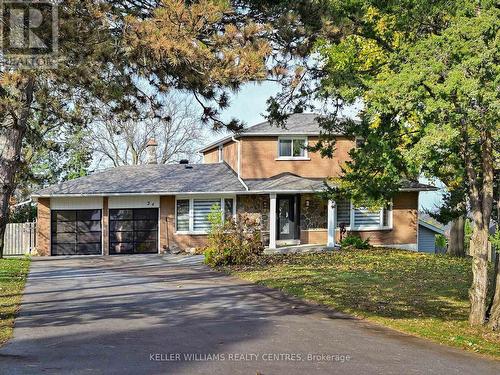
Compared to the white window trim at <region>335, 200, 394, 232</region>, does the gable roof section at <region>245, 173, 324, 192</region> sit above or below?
above

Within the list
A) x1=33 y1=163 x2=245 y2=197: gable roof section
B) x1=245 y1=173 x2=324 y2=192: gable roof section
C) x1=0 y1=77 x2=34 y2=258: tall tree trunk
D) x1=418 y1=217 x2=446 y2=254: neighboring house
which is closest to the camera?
x1=0 y1=77 x2=34 y2=258: tall tree trunk

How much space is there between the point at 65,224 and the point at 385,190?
1904cm

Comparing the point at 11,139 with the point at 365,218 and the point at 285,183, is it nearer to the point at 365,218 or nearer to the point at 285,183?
the point at 285,183

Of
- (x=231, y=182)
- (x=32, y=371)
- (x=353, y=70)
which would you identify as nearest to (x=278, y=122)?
(x=353, y=70)

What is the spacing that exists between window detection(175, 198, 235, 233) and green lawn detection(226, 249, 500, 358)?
551cm

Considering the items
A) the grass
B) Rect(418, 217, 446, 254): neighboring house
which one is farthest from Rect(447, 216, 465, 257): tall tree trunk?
the grass

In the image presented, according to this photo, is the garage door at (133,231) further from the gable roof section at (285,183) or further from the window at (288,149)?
the window at (288,149)

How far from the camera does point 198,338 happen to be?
8570mm

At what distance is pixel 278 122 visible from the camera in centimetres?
1248

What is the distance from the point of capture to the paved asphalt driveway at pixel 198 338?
698 cm

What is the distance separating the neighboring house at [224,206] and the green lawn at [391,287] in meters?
4.02

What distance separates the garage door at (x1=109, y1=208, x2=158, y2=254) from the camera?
26875mm

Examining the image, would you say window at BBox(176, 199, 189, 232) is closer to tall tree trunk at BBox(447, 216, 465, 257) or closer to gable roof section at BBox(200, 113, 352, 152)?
gable roof section at BBox(200, 113, 352, 152)

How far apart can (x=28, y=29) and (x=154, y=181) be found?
64.1 feet
